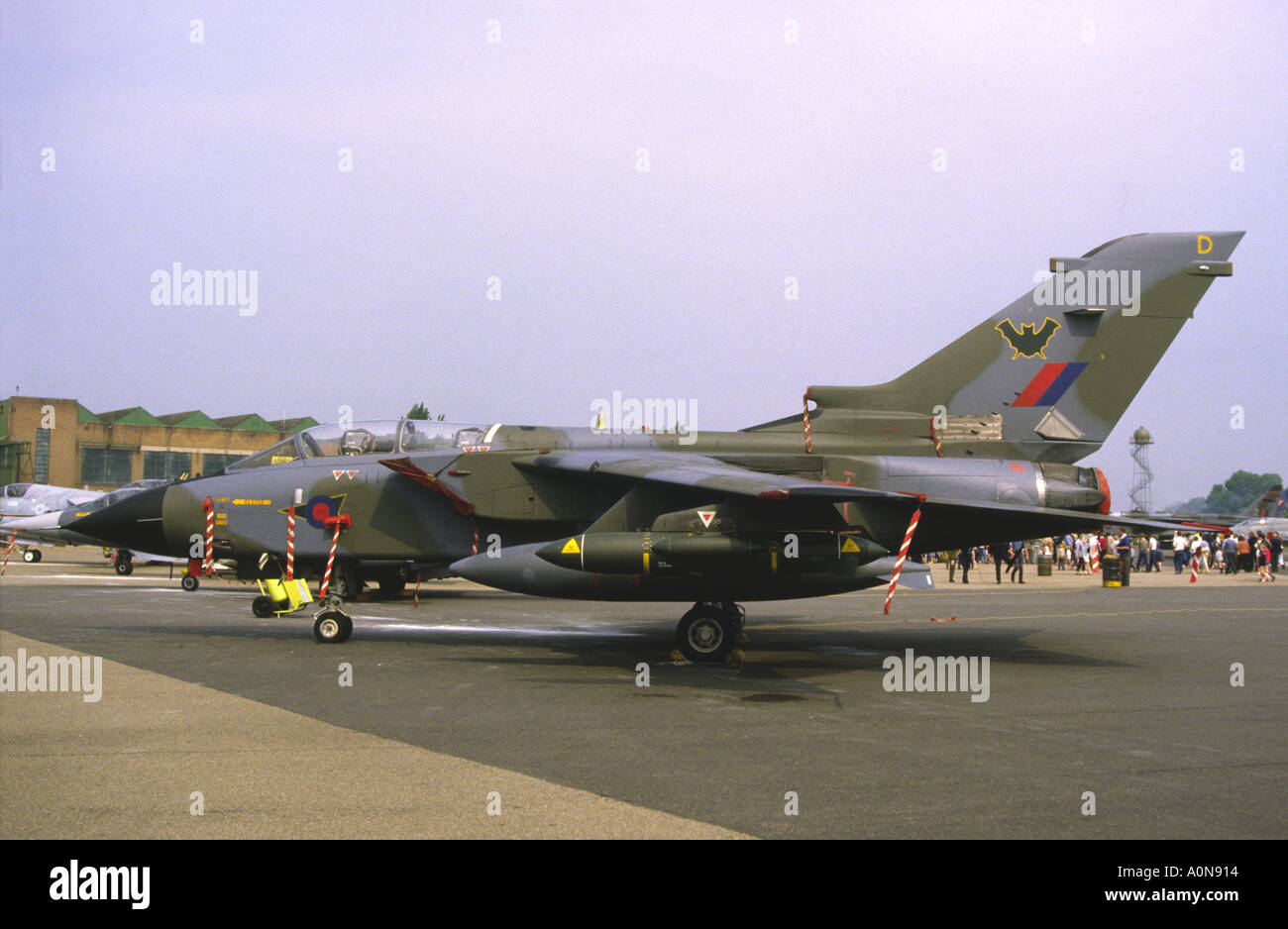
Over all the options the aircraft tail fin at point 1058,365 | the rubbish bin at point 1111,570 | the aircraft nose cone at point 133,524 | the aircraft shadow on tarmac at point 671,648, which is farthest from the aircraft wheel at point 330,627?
the rubbish bin at point 1111,570

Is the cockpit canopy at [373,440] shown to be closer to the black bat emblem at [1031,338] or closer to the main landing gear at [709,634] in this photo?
the main landing gear at [709,634]

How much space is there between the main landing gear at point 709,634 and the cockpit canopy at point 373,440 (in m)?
3.74

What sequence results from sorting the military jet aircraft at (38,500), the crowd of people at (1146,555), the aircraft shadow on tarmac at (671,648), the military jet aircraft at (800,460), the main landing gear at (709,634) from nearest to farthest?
the aircraft shadow on tarmac at (671,648) < the main landing gear at (709,634) < the military jet aircraft at (800,460) < the crowd of people at (1146,555) < the military jet aircraft at (38,500)

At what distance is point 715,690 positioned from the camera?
976 cm

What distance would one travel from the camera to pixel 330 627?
13.0 m

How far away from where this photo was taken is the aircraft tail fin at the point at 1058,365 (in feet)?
42.5

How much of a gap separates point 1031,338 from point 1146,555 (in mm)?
38700

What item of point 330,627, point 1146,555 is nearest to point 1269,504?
point 1146,555

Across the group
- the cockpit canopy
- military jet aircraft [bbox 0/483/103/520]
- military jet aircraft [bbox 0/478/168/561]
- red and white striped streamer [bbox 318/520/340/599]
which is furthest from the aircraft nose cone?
military jet aircraft [bbox 0/483/103/520]

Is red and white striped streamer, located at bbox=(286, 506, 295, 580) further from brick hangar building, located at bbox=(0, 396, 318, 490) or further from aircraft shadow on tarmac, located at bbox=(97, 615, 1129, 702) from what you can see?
brick hangar building, located at bbox=(0, 396, 318, 490)

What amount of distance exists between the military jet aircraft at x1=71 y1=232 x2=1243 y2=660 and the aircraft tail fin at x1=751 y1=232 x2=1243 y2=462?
0.06 ft

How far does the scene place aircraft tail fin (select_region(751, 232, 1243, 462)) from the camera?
13.0 metres

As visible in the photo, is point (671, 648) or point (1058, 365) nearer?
point (1058, 365)

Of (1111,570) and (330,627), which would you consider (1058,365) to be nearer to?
(330,627)
